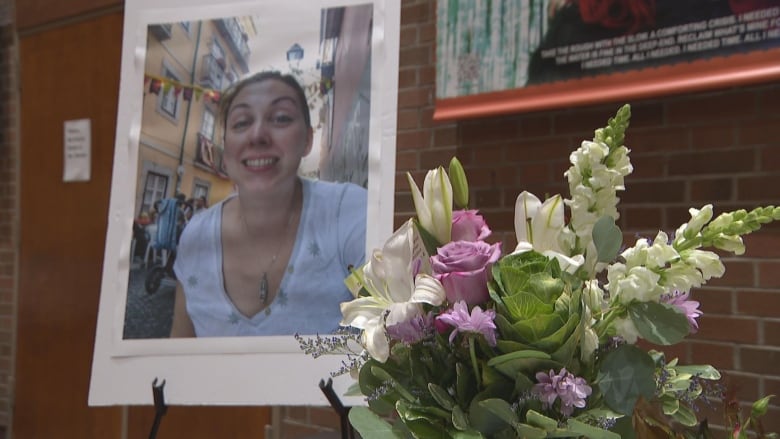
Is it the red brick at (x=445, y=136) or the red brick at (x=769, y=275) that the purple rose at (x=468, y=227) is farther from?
the red brick at (x=445, y=136)

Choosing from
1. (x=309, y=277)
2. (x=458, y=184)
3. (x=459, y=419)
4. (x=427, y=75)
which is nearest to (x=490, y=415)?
(x=459, y=419)

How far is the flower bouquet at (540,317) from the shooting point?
630 mm

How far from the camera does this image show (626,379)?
0.64 metres

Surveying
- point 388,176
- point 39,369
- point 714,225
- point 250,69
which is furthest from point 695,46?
point 39,369

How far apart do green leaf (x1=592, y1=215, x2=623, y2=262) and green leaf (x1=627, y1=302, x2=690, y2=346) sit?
0.17 feet

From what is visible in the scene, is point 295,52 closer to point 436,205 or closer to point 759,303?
point 436,205

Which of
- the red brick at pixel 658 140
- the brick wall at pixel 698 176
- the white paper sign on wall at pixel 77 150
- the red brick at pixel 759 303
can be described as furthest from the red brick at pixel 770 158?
the white paper sign on wall at pixel 77 150

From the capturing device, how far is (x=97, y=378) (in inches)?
53.4

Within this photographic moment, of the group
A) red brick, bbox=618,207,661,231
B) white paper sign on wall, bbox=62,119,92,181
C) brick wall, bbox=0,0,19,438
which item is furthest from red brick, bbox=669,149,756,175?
brick wall, bbox=0,0,19,438

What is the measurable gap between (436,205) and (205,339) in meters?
0.76

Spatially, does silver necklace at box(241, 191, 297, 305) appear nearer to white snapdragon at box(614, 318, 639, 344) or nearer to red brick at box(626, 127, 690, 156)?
white snapdragon at box(614, 318, 639, 344)

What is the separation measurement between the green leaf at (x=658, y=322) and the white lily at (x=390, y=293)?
184mm

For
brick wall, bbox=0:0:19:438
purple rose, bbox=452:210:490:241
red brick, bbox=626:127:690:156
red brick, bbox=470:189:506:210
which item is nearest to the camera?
purple rose, bbox=452:210:490:241

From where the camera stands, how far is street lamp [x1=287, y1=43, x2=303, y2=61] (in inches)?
53.4
